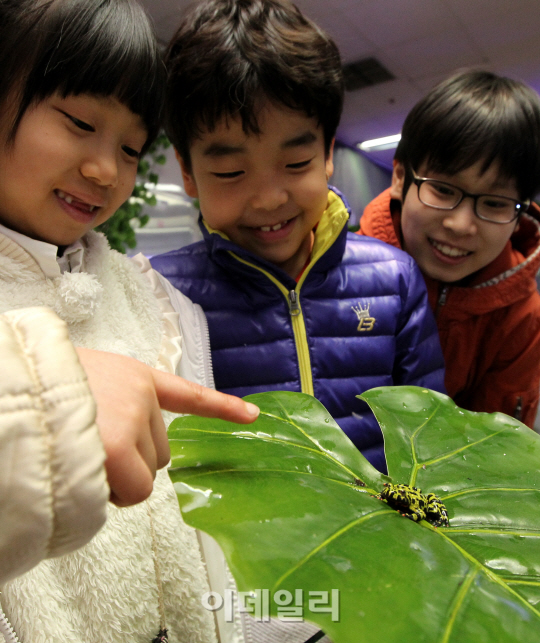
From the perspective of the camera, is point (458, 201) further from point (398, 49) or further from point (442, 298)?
point (398, 49)

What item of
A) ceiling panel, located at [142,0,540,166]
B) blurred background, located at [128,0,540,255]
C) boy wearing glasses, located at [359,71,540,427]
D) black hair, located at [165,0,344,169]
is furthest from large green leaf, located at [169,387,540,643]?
ceiling panel, located at [142,0,540,166]

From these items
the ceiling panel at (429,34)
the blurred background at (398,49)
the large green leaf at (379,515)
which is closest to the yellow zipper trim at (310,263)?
the large green leaf at (379,515)

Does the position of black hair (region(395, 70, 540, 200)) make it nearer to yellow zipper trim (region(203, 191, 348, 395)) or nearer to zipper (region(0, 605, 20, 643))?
yellow zipper trim (region(203, 191, 348, 395))

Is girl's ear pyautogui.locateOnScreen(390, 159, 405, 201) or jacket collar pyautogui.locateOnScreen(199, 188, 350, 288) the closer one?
jacket collar pyautogui.locateOnScreen(199, 188, 350, 288)

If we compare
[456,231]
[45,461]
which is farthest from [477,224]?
[45,461]

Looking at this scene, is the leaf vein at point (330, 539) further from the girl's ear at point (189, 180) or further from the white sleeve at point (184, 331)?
the girl's ear at point (189, 180)

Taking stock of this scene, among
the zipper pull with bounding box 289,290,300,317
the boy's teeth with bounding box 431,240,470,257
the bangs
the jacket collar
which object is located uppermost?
the bangs
